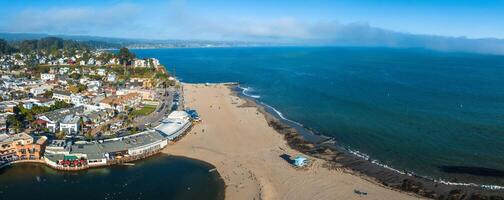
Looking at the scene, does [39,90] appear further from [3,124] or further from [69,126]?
[69,126]

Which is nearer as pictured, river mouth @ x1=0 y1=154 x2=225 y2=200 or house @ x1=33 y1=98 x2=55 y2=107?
river mouth @ x1=0 y1=154 x2=225 y2=200

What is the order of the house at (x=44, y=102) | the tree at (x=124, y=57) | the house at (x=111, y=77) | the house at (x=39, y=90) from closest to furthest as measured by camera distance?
1. the house at (x=44, y=102)
2. the house at (x=39, y=90)
3. the house at (x=111, y=77)
4. the tree at (x=124, y=57)

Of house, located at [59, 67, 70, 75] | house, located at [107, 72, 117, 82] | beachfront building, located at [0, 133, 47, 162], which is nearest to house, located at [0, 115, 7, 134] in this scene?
beachfront building, located at [0, 133, 47, 162]

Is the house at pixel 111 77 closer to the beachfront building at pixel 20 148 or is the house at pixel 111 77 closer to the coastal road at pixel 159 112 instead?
the coastal road at pixel 159 112

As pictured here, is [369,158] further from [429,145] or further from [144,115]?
[144,115]

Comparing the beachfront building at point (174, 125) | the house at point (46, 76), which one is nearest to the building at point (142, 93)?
the beachfront building at point (174, 125)

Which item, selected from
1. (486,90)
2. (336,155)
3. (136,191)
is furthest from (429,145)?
(486,90)

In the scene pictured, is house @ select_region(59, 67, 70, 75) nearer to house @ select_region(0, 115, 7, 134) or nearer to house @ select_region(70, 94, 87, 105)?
house @ select_region(70, 94, 87, 105)
